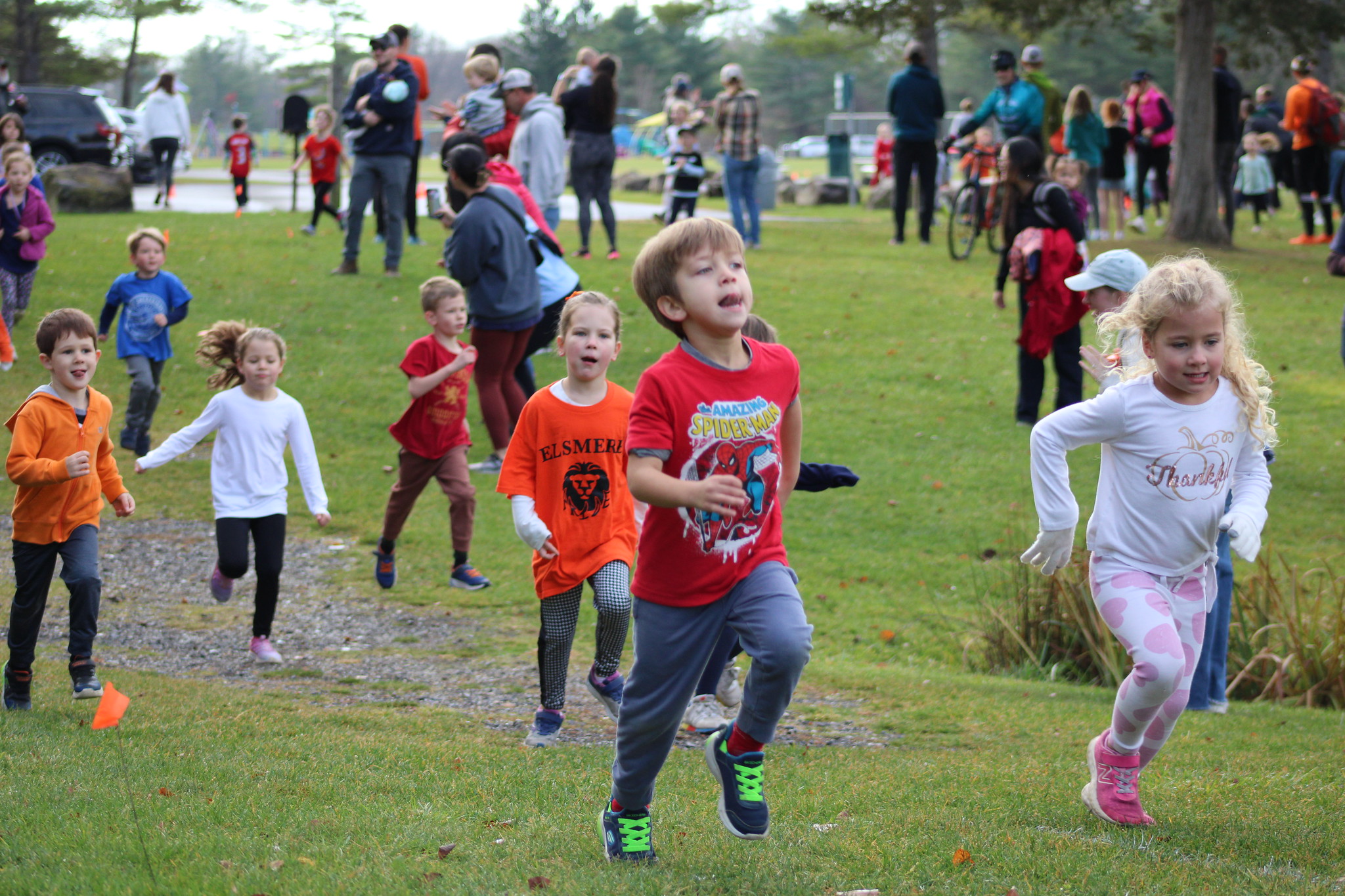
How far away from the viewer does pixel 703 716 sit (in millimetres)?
5562

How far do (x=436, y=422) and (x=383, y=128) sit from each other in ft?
24.2

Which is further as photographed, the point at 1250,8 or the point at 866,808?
the point at 1250,8

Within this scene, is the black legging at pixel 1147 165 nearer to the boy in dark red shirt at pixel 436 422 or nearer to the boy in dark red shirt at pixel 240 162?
the boy in dark red shirt at pixel 240 162

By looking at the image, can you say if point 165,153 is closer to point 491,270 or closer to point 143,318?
point 143,318

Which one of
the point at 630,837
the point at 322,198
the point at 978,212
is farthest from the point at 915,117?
the point at 630,837

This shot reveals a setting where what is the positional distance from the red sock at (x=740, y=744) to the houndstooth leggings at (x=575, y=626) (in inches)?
63.2

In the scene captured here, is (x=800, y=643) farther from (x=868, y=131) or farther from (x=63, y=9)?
(x=868, y=131)

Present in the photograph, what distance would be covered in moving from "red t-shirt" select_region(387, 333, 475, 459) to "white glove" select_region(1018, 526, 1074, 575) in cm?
415

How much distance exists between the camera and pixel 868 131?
69438mm

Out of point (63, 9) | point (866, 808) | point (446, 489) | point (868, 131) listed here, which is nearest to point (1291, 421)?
point (446, 489)

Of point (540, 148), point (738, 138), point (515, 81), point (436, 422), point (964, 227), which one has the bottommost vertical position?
point (436, 422)

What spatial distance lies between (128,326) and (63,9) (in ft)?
120

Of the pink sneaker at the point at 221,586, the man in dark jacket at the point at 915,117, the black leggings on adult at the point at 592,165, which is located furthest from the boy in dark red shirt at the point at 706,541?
the man in dark jacket at the point at 915,117

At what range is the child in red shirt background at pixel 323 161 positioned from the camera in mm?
18281
